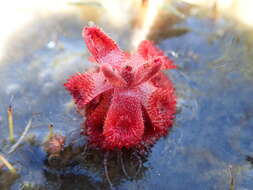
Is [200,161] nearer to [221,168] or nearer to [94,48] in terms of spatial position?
[221,168]

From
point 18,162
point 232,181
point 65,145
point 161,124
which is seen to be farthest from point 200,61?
point 18,162

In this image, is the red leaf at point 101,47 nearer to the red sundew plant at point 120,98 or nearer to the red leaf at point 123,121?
the red sundew plant at point 120,98

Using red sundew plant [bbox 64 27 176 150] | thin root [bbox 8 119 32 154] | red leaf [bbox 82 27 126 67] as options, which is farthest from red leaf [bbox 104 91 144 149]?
thin root [bbox 8 119 32 154]

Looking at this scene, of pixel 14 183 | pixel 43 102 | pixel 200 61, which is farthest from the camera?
pixel 200 61

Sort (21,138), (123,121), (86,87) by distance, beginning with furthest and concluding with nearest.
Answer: (21,138)
(86,87)
(123,121)

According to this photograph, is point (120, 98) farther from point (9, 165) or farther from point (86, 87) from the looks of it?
point (9, 165)

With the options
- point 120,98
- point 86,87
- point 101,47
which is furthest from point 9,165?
point 101,47

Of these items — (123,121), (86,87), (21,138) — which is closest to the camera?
(123,121)

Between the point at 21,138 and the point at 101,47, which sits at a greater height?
the point at 101,47
